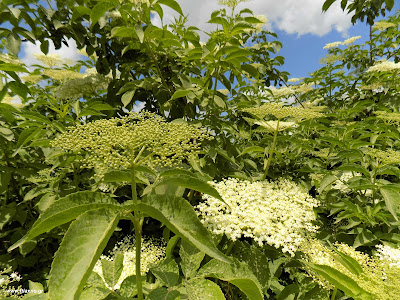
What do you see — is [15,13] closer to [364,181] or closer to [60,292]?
[60,292]

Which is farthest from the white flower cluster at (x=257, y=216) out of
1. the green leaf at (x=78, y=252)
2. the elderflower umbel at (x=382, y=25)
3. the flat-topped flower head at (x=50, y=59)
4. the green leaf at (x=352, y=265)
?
the elderflower umbel at (x=382, y=25)

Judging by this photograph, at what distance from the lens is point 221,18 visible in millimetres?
2004

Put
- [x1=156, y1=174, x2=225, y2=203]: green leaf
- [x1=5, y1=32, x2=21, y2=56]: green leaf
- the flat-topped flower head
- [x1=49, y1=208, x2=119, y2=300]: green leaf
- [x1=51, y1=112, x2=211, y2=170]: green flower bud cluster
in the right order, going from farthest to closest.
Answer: the flat-topped flower head
[x1=5, y1=32, x2=21, y2=56]: green leaf
[x1=51, y1=112, x2=211, y2=170]: green flower bud cluster
[x1=156, y1=174, x2=225, y2=203]: green leaf
[x1=49, y1=208, x2=119, y2=300]: green leaf

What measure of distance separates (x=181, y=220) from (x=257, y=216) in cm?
70

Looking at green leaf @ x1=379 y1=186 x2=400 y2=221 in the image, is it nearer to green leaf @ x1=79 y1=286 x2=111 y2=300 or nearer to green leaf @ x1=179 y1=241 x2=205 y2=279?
green leaf @ x1=179 y1=241 x2=205 y2=279

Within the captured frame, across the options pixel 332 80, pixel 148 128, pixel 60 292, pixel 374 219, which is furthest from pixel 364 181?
pixel 332 80

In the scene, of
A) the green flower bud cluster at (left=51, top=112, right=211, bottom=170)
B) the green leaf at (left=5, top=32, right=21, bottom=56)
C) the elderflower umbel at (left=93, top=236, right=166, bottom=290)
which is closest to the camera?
the green flower bud cluster at (left=51, top=112, right=211, bottom=170)

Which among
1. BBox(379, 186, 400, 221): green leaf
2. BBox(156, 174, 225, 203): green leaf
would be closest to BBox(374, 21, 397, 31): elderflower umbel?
BBox(379, 186, 400, 221): green leaf

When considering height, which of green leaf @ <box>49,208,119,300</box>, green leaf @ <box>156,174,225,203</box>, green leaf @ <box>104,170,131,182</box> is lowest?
green leaf @ <box>49,208,119,300</box>

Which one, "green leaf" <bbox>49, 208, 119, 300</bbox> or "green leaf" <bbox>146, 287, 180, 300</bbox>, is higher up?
"green leaf" <bbox>49, 208, 119, 300</bbox>

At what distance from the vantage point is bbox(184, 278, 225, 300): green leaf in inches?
42.7

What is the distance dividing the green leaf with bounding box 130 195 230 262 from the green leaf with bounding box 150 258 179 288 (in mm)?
464

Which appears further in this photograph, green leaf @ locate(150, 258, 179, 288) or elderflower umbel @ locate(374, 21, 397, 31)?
elderflower umbel @ locate(374, 21, 397, 31)

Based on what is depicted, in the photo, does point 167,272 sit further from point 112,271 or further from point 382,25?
point 382,25
